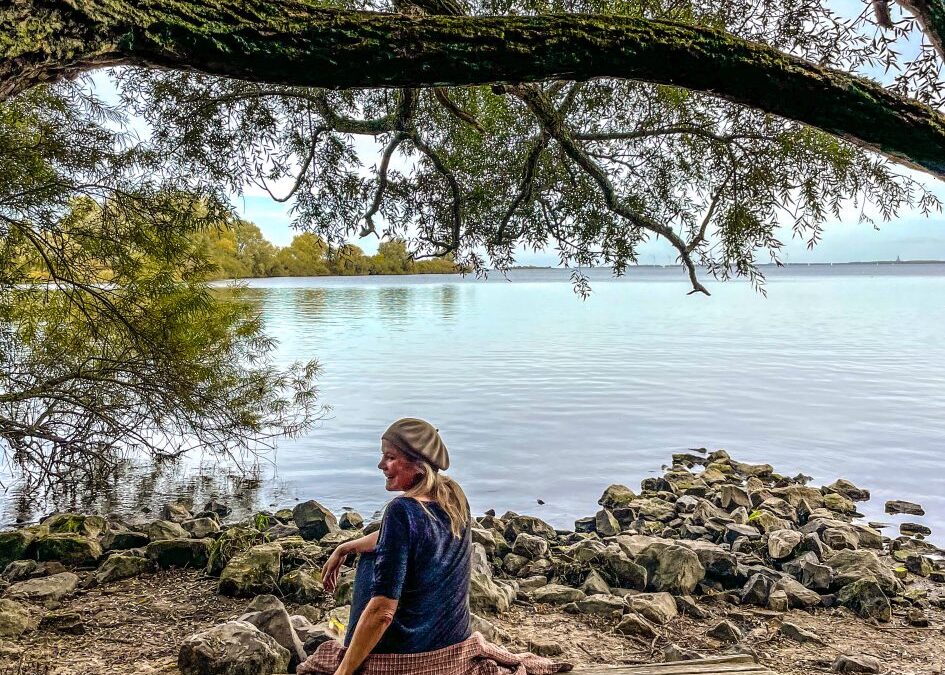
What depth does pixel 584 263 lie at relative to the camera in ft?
21.9

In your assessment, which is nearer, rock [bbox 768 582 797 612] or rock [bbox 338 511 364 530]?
rock [bbox 768 582 797 612]

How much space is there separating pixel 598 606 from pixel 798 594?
1.66 meters

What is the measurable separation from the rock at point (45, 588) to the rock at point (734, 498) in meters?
6.73

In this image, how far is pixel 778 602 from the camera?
540cm

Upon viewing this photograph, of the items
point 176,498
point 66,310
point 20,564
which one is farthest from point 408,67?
point 176,498

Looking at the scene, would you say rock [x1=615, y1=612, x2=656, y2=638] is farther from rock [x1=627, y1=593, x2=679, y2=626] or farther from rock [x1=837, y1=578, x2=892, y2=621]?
rock [x1=837, y1=578, x2=892, y2=621]

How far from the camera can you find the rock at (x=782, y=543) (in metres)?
6.39

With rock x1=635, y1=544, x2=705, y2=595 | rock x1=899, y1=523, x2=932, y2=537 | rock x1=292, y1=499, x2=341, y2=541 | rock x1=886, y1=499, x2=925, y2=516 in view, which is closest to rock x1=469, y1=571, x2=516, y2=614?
rock x1=635, y1=544, x2=705, y2=595

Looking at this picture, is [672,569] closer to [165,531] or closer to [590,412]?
[165,531]

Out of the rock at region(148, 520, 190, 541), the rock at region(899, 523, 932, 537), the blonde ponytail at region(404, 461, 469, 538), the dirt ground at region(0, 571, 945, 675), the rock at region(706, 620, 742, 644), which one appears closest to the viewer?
the blonde ponytail at region(404, 461, 469, 538)

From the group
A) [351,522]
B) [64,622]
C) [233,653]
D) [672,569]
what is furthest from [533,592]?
[64,622]

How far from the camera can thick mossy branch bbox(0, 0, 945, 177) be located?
248 centimetres

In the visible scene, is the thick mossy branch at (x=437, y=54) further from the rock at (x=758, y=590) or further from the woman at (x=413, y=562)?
the rock at (x=758, y=590)

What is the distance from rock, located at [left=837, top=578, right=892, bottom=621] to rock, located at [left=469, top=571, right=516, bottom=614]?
260 cm
